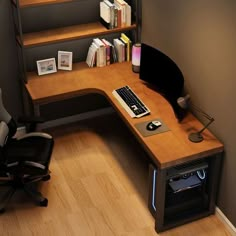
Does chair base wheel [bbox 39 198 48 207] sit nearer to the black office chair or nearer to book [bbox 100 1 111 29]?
the black office chair

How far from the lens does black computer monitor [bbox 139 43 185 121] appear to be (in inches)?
155

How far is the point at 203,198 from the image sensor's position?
397 cm

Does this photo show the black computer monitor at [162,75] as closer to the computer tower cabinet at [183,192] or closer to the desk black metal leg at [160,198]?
the computer tower cabinet at [183,192]

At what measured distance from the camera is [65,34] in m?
4.52

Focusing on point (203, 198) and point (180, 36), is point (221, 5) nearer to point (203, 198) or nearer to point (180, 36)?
point (180, 36)

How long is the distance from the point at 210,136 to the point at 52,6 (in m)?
1.95

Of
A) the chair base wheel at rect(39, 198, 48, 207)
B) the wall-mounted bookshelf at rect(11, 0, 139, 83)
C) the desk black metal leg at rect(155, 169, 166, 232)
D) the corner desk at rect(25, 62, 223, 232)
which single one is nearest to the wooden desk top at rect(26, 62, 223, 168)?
the corner desk at rect(25, 62, 223, 232)

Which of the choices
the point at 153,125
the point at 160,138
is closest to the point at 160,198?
the point at 160,138

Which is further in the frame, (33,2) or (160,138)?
(33,2)

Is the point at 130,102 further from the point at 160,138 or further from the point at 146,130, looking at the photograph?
the point at 160,138

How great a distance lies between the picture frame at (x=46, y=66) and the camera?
4.57 metres

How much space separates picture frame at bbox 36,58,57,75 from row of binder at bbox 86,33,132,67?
0.36 meters

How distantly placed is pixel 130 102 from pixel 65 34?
3.25 feet

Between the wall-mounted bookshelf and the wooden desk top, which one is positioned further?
the wall-mounted bookshelf
